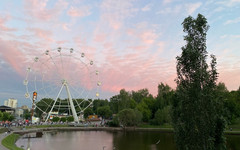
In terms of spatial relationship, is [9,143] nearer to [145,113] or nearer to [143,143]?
[143,143]

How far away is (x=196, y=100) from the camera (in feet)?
45.0

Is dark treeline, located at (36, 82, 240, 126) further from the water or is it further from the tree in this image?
the tree

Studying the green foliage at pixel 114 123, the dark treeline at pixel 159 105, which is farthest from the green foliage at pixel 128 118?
the dark treeline at pixel 159 105

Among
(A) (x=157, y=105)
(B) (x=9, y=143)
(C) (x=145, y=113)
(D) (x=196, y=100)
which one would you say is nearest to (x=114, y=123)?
(C) (x=145, y=113)

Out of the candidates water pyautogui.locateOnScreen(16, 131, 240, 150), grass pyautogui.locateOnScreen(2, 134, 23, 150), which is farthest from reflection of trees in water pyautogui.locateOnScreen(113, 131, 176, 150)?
grass pyautogui.locateOnScreen(2, 134, 23, 150)

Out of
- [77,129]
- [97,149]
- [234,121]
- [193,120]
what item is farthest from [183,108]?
[234,121]

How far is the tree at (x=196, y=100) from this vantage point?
13.3 m

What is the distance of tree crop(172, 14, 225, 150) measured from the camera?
525 inches

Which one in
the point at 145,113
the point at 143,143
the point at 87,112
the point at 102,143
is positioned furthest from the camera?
the point at 87,112

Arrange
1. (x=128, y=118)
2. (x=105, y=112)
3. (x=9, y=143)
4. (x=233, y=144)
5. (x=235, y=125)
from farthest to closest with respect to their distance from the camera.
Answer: (x=105, y=112)
(x=128, y=118)
(x=235, y=125)
(x=233, y=144)
(x=9, y=143)

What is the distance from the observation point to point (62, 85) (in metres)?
59.2

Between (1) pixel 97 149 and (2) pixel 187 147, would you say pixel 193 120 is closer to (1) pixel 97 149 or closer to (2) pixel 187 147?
(2) pixel 187 147

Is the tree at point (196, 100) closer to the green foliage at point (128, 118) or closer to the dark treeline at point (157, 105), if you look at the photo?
the dark treeline at point (157, 105)

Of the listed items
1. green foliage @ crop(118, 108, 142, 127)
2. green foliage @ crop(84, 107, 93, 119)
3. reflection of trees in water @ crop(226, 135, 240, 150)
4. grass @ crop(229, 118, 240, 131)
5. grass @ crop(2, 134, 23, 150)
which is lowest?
reflection of trees in water @ crop(226, 135, 240, 150)
